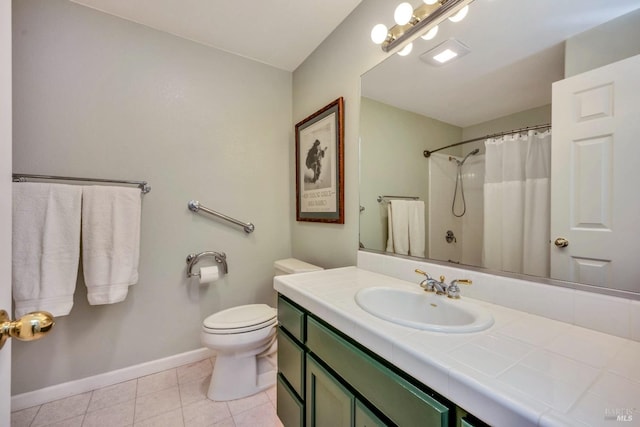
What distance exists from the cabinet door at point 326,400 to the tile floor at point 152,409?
52 cm

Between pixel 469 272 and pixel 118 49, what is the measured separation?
2.29 meters

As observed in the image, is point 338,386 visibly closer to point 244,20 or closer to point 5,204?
point 5,204

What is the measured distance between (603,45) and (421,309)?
0.97 metres

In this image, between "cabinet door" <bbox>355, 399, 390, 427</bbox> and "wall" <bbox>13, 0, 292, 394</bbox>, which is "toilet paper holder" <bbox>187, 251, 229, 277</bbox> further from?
"cabinet door" <bbox>355, 399, 390, 427</bbox>

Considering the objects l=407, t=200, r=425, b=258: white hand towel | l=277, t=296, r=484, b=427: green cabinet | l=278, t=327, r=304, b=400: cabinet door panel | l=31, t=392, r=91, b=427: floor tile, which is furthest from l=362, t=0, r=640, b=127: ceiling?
l=31, t=392, r=91, b=427: floor tile

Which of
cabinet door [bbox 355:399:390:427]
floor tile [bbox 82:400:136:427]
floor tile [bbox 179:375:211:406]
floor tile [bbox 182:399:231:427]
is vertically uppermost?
cabinet door [bbox 355:399:390:427]

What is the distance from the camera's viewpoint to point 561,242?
2.60 feet

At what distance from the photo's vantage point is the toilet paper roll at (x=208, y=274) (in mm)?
1739

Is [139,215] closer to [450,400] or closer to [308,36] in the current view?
[308,36]

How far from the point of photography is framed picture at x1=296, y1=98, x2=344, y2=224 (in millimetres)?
1621

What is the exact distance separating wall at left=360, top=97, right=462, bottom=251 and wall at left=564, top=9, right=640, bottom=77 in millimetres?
436

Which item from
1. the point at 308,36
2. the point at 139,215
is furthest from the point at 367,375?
the point at 308,36

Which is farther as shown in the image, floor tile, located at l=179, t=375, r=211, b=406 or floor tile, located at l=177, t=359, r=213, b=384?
floor tile, located at l=177, t=359, r=213, b=384

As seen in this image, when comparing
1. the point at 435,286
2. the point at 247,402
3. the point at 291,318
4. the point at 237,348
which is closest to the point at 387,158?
the point at 435,286
